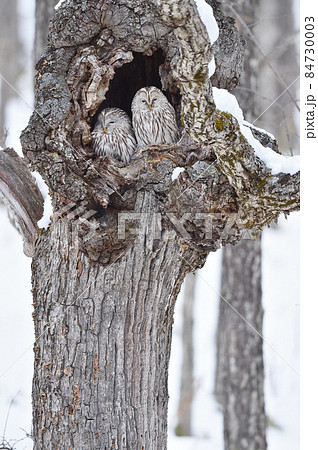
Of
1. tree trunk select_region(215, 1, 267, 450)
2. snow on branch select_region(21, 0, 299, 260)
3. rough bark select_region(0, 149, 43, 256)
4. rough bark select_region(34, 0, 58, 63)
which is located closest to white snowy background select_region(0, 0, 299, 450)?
tree trunk select_region(215, 1, 267, 450)

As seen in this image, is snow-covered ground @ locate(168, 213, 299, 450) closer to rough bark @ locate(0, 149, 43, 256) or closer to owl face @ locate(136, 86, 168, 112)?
owl face @ locate(136, 86, 168, 112)

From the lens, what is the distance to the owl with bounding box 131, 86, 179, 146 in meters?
4.96

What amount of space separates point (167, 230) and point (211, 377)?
29.4 feet

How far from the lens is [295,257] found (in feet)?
49.9

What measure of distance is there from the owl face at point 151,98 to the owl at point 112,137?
28 centimetres

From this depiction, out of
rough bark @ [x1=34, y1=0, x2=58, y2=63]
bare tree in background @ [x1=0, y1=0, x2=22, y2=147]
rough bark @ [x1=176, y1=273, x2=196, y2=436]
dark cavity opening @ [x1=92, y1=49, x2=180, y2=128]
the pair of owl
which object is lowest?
rough bark @ [x1=176, y1=273, x2=196, y2=436]

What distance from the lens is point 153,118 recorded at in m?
4.96

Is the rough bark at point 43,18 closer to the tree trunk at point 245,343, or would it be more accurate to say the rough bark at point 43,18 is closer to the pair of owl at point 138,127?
the pair of owl at point 138,127

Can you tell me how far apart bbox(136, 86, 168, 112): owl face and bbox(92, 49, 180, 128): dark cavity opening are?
0.29ft

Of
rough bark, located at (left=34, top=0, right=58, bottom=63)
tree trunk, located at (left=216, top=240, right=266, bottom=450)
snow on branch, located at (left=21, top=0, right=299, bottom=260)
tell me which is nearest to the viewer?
snow on branch, located at (left=21, top=0, right=299, bottom=260)

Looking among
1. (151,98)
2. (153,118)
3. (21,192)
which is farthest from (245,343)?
(21,192)

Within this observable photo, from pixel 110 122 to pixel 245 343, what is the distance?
3.26 m

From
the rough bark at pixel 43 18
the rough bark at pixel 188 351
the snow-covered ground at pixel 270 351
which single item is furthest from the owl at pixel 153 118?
the rough bark at pixel 188 351

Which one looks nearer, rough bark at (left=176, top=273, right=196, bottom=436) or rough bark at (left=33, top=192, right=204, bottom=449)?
rough bark at (left=33, top=192, right=204, bottom=449)
